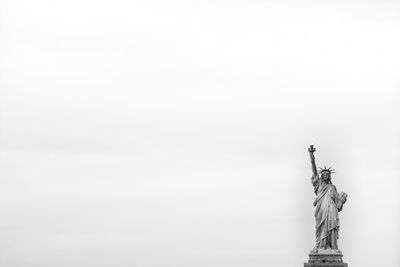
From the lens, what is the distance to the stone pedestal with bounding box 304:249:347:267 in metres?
65.2

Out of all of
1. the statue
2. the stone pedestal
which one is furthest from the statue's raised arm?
the stone pedestal

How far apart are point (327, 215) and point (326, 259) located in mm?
1767

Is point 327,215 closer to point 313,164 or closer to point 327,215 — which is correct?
point 327,215

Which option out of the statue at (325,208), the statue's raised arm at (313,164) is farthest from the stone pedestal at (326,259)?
the statue's raised arm at (313,164)

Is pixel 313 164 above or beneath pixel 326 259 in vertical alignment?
above

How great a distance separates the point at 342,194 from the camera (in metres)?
67.0

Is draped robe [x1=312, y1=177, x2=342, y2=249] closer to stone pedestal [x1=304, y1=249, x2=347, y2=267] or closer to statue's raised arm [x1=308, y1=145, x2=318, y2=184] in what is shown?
statue's raised arm [x1=308, y1=145, x2=318, y2=184]

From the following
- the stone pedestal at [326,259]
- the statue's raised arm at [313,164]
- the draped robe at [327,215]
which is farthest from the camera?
the draped robe at [327,215]

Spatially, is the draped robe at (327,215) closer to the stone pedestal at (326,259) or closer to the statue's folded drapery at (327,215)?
Answer: the statue's folded drapery at (327,215)

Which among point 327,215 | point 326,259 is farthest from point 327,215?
point 326,259

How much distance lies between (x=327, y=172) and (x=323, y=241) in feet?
8.23

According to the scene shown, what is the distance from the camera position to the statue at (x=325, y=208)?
66125mm

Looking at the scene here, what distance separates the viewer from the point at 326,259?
65438mm

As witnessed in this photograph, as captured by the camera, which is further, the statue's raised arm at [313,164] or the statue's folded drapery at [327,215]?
the statue's folded drapery at [327,215]
